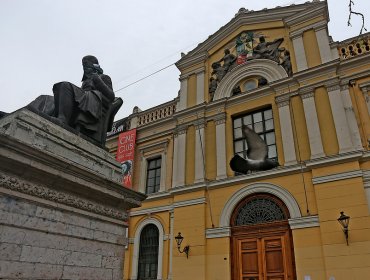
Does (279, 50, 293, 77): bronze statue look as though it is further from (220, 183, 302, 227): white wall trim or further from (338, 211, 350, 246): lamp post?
(338, 211, 350, 246): lamp post

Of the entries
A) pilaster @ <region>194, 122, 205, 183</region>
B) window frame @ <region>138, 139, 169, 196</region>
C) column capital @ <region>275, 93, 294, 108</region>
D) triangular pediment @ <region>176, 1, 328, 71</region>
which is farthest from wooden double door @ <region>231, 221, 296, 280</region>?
triangular pediment @ <region>176, 1, 328, 71</region>

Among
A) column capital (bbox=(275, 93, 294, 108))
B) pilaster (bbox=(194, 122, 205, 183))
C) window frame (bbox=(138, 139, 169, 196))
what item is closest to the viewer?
column capital (bbox=(275, 93, 294, 108))

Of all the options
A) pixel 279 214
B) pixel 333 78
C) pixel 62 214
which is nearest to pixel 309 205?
pixel 279 214

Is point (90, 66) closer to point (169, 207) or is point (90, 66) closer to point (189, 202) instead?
point (189, 202)

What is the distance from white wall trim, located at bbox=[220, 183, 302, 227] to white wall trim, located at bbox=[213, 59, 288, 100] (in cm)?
426

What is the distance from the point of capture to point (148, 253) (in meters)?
13.2

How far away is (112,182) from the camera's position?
4.48 metres

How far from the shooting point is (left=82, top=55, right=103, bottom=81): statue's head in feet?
19.1

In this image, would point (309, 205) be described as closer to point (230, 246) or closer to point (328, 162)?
point (328, 162)

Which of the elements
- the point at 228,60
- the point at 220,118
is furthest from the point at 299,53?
the point at 220,118

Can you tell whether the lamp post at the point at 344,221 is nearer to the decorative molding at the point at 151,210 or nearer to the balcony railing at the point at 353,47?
the balcony railing at the point at 353,47

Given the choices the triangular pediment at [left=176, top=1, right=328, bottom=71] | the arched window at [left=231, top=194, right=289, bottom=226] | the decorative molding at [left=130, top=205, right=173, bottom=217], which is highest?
the triangular pediment at [left=176, top=1, right=328, bottom=71]

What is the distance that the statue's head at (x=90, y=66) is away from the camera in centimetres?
581

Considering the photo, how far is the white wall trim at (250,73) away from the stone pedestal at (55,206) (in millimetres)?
9596
